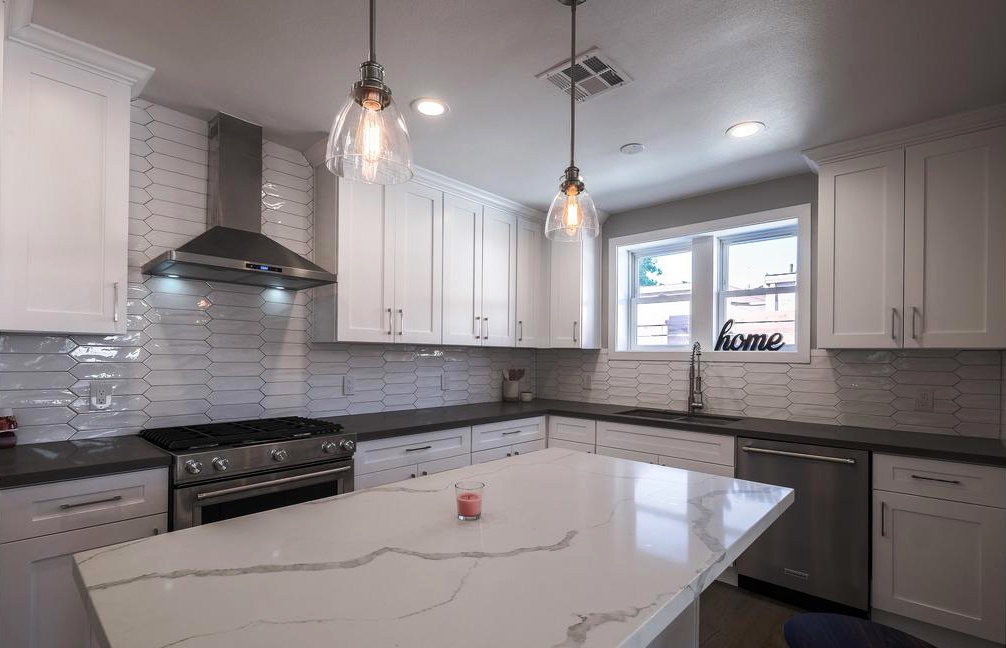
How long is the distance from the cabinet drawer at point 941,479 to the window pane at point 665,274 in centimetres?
177

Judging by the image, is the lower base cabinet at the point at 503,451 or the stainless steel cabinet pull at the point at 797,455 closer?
the stainless steel cabinet pull at the point at 797,455

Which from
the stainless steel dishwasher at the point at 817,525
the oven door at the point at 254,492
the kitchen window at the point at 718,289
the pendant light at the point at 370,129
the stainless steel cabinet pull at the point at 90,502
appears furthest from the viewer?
the kitchen window at the point at 718,289

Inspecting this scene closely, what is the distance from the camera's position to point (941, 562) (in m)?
2.30

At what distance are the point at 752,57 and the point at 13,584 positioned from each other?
3.14m

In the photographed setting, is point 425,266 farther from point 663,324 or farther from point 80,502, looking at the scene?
point 80,502

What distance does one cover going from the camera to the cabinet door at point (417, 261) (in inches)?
123

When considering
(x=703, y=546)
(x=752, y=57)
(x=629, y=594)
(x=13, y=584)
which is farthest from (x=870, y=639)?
(x=13, y=584)

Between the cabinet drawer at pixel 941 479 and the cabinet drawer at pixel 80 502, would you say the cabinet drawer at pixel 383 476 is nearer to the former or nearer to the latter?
the cabinet drawer at pixel 80 502

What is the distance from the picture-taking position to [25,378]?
2.13 metres

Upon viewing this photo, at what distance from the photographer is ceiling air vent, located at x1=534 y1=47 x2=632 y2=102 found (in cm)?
203

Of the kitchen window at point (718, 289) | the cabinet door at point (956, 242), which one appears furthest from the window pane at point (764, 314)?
the cabinet door at point (956, 242)

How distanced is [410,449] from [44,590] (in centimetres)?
151

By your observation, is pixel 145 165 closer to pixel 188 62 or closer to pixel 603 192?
pixel 188 62

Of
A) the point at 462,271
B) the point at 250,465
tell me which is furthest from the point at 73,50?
the point at 462,271
